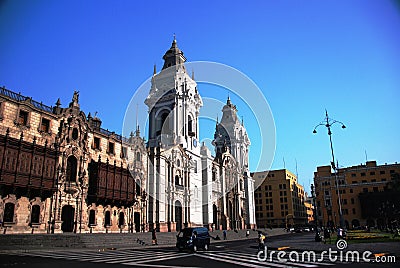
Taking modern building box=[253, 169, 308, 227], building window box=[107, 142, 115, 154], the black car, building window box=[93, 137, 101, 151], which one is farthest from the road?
modern building box=[253, 169, 308, 227]

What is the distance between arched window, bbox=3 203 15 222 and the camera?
1053 inches

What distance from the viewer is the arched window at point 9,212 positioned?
87.8 feet

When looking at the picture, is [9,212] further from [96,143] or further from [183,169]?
[183,169]

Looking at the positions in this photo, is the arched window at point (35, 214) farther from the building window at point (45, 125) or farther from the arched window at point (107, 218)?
the arched window at point (107, 218)

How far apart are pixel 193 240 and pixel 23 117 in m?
20.1

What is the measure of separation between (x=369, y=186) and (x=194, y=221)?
→ 54.4 m

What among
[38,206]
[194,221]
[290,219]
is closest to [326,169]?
[290,219]

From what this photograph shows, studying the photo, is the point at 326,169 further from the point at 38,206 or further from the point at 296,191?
the point at 38,206

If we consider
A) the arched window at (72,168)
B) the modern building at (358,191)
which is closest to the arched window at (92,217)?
the arched window at (72,168)

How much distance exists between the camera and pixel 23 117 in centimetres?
2978

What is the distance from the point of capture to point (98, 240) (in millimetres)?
27984

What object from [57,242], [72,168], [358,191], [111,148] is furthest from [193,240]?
[358,191]

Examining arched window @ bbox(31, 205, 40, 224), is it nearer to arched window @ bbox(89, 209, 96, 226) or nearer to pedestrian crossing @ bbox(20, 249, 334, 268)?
arched window @ bbox(89, 209, 96, 226)

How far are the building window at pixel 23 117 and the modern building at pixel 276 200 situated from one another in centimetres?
8951
